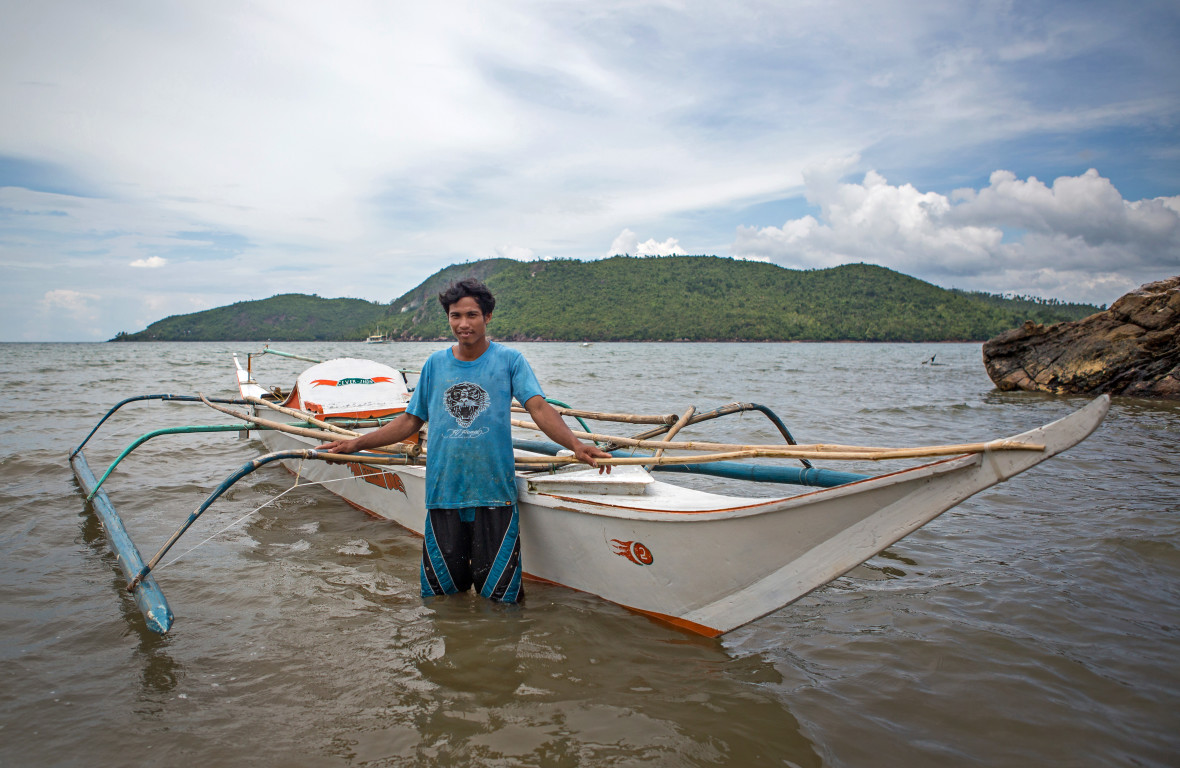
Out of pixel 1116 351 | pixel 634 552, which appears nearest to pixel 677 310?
pixel 1116 351

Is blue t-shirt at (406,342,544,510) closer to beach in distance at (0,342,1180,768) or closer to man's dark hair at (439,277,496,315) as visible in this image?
man's dark hair at (439,277,496,315)

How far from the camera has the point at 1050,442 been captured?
1926 millimetres

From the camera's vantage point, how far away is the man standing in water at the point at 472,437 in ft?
9.86

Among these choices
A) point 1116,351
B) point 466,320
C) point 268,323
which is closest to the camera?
point 466,320

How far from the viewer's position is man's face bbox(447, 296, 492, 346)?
9.63 ft

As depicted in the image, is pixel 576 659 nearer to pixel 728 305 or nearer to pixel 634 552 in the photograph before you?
pixel 634 552

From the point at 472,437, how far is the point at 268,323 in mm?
117881

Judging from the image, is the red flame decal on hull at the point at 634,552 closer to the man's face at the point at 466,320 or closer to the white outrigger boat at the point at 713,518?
the white outrigger boat at the point at 713,518

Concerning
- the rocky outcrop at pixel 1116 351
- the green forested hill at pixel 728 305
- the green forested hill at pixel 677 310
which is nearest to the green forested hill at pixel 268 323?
the green forested hill at pixel 677 310

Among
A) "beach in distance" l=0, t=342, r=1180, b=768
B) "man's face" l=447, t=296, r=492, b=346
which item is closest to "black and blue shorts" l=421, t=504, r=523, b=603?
"beach in distance" l=0, t=342, r=1180, b=768

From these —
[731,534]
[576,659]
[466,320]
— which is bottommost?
[576,659]

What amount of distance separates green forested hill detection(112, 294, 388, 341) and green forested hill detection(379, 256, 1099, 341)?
36182 mm

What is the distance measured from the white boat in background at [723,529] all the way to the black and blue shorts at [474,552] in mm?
295

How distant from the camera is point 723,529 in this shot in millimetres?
2729
